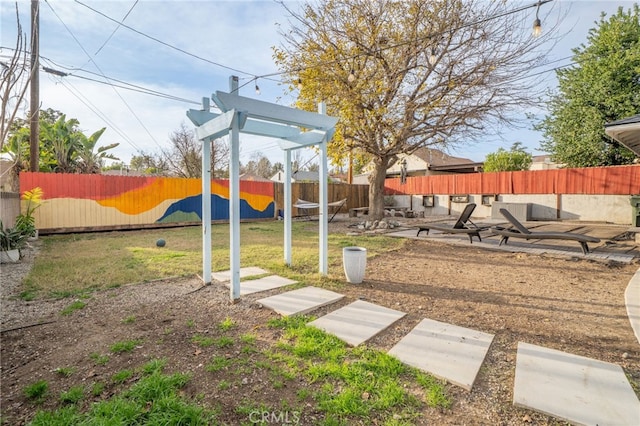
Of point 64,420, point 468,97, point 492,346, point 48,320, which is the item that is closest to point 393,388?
point 492,346

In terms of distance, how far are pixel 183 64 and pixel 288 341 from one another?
418 inches

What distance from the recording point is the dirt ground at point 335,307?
1.88 meters

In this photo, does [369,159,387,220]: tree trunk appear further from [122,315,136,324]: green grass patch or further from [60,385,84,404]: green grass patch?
[60,385,84,404]: green grass patch

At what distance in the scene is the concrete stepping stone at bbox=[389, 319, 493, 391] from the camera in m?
2.10

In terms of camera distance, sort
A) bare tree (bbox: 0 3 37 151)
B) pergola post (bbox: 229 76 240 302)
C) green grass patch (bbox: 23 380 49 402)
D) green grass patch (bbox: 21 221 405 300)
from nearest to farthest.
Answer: green grass patch (bbox: 23 380 49 402) → bare tree (bbox: 0 3 37 151) → pergola post (bbox: 229 76 240 302) → green grass patch (bbox: 21 221 405 300)

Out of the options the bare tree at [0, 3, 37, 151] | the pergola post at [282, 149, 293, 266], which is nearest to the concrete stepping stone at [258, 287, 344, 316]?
the pergola post at [282, 149, 293, 266]

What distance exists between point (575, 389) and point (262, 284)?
3.37 m

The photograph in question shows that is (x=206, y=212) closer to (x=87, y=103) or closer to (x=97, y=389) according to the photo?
(x=97, y=389)

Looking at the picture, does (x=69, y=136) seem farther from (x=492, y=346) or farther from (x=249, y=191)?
(x=492, y=346)

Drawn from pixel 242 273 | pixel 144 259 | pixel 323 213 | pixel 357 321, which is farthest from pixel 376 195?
pixel 357 321

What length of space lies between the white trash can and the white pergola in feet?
1.37

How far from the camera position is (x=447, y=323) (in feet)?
9.66

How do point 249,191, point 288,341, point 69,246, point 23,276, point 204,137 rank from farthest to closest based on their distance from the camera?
point 249,191, point 69,246, point 23,276, point 204,137, point 288,341

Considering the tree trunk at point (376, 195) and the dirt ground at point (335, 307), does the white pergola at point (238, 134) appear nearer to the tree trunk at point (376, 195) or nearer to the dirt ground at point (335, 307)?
the dirt ground at point (335, 307)
